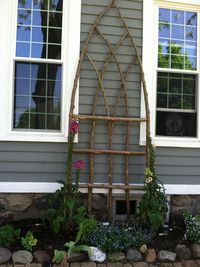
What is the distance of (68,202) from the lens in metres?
4.38

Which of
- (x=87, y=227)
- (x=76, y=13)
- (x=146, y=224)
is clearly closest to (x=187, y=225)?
(x=146, y=224)

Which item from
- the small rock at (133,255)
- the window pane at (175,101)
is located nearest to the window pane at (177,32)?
the window pane at (175,101)

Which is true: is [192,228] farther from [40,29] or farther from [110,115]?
[40,29]

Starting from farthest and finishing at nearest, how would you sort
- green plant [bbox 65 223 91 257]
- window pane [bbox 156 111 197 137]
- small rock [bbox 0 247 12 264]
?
window pane [bbox 156 111 197 137], green plant [bbox 65 223 91 257], small rock [bbox 0 247 12 264]

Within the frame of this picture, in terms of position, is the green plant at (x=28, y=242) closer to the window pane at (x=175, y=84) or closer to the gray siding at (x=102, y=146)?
the gray siding at (x=102, y=146)

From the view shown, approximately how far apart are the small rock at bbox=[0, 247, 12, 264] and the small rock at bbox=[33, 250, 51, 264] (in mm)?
250

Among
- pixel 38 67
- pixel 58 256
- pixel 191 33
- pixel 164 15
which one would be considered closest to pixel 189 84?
pixel 191 33

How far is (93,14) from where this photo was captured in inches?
194

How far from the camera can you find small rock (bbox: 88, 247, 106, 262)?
4.00 meters

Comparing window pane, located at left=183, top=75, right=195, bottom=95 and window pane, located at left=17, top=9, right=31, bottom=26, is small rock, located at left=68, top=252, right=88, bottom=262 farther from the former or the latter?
window pane, located at left=17, top=9, right=31, bottom=26

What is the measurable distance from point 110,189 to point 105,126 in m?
0.76

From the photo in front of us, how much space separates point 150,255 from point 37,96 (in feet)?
7.31

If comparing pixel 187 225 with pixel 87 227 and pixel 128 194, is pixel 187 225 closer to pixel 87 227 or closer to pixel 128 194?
pixel 128 194

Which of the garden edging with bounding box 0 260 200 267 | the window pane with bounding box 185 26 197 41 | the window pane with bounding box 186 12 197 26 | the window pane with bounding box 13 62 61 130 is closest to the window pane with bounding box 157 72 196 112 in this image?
the window pane with bounding box 185 26 197 41
